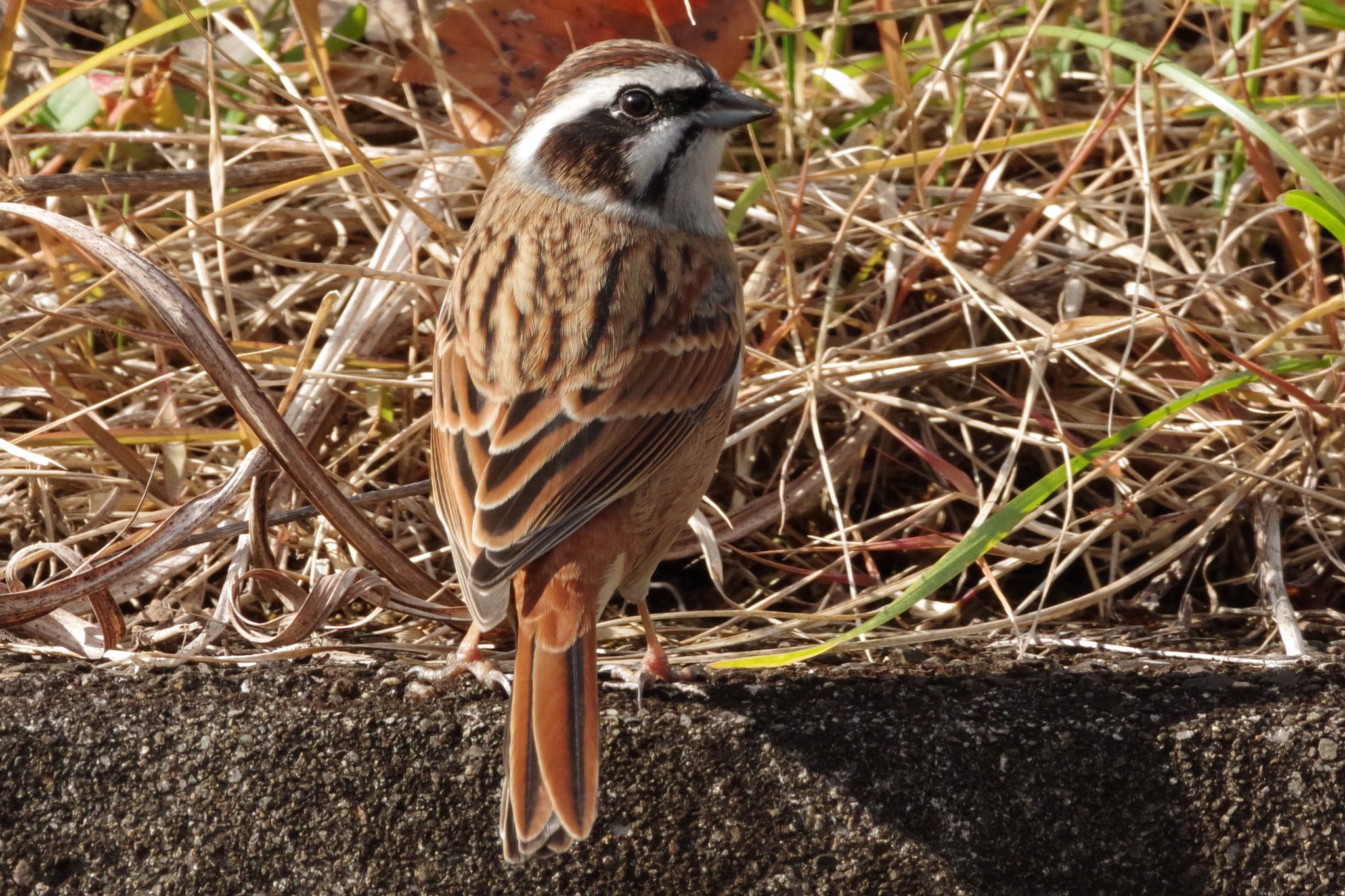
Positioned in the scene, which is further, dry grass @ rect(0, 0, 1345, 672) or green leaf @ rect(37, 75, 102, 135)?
green leaf @ rect(37, 75, 102, 135)

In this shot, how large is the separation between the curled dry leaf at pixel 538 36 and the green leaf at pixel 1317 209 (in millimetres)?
1698

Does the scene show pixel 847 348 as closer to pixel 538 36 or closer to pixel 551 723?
pixel 538 36

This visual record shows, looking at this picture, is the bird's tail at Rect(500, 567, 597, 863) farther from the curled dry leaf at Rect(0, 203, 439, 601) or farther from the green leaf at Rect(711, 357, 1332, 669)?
the curled dry leaf at Rect(0, 203, 439, 601)

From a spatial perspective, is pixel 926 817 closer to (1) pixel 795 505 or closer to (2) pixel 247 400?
(1) pixel 795 505

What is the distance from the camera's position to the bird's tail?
8.09ft

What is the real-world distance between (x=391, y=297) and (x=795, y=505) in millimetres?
1241

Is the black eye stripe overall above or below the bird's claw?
above

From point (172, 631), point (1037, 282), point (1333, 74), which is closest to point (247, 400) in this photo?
point (172, 631)

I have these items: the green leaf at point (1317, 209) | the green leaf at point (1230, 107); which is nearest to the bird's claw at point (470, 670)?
the green leaf at point (1317, 209)

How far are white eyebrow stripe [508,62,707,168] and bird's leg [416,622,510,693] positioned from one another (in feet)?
3.88

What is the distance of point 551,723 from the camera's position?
260 centimetres

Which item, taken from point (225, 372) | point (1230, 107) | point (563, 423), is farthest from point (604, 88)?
point (1230, 107)

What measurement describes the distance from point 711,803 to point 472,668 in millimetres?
662

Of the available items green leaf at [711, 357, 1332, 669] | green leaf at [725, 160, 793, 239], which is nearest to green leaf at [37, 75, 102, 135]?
green leaf at [725, 160, 793, 239]
